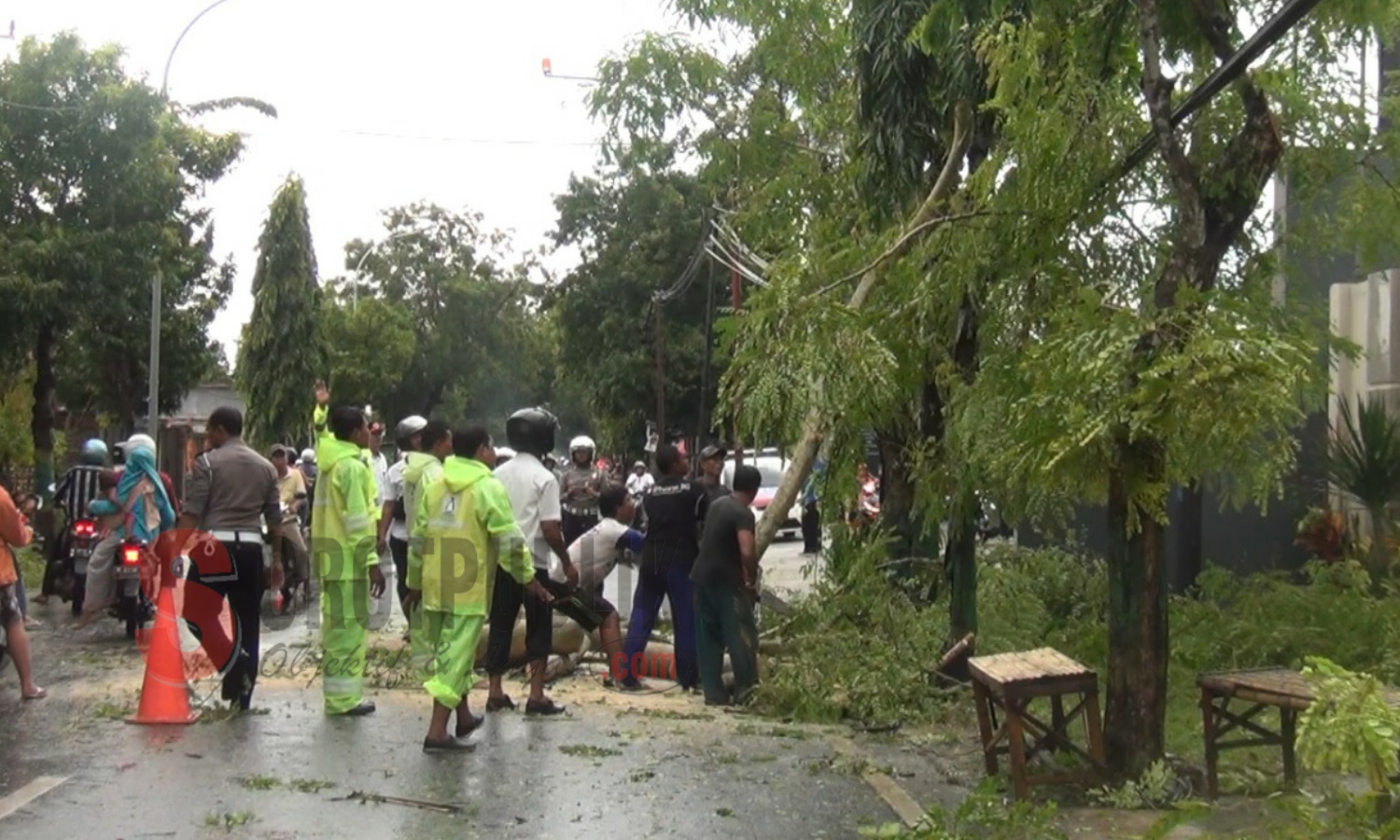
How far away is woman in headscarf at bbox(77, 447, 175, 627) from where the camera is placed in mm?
12992

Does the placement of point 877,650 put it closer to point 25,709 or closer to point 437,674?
point 437,674

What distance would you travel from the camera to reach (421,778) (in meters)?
8.01

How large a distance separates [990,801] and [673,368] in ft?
127

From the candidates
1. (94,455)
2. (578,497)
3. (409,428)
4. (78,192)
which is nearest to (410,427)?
(409,428)

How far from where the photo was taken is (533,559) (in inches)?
394

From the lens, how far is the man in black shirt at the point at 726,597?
1070 cm

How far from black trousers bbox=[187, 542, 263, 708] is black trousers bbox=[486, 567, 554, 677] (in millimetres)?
1377

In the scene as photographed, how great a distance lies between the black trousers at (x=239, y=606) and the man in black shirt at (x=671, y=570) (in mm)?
2801

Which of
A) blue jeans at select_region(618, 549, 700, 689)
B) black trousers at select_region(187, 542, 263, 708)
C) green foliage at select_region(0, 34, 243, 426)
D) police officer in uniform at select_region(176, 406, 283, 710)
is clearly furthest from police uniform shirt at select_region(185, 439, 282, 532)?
green foliage at select_region(0, 34, 243, 426)

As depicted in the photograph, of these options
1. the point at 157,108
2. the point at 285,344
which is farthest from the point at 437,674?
the point at 285,344

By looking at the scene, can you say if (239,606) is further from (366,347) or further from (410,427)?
(366,347)

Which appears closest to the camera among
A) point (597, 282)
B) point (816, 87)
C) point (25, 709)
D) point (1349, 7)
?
point (1349, 7)

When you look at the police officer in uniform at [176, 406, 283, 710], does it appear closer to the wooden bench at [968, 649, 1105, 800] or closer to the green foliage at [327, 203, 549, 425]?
the wooden bench at [968, 649, 1105, 800]

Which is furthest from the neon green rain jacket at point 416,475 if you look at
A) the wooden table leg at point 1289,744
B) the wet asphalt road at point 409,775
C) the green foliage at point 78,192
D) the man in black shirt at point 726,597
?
the green foliage at point 78,192
